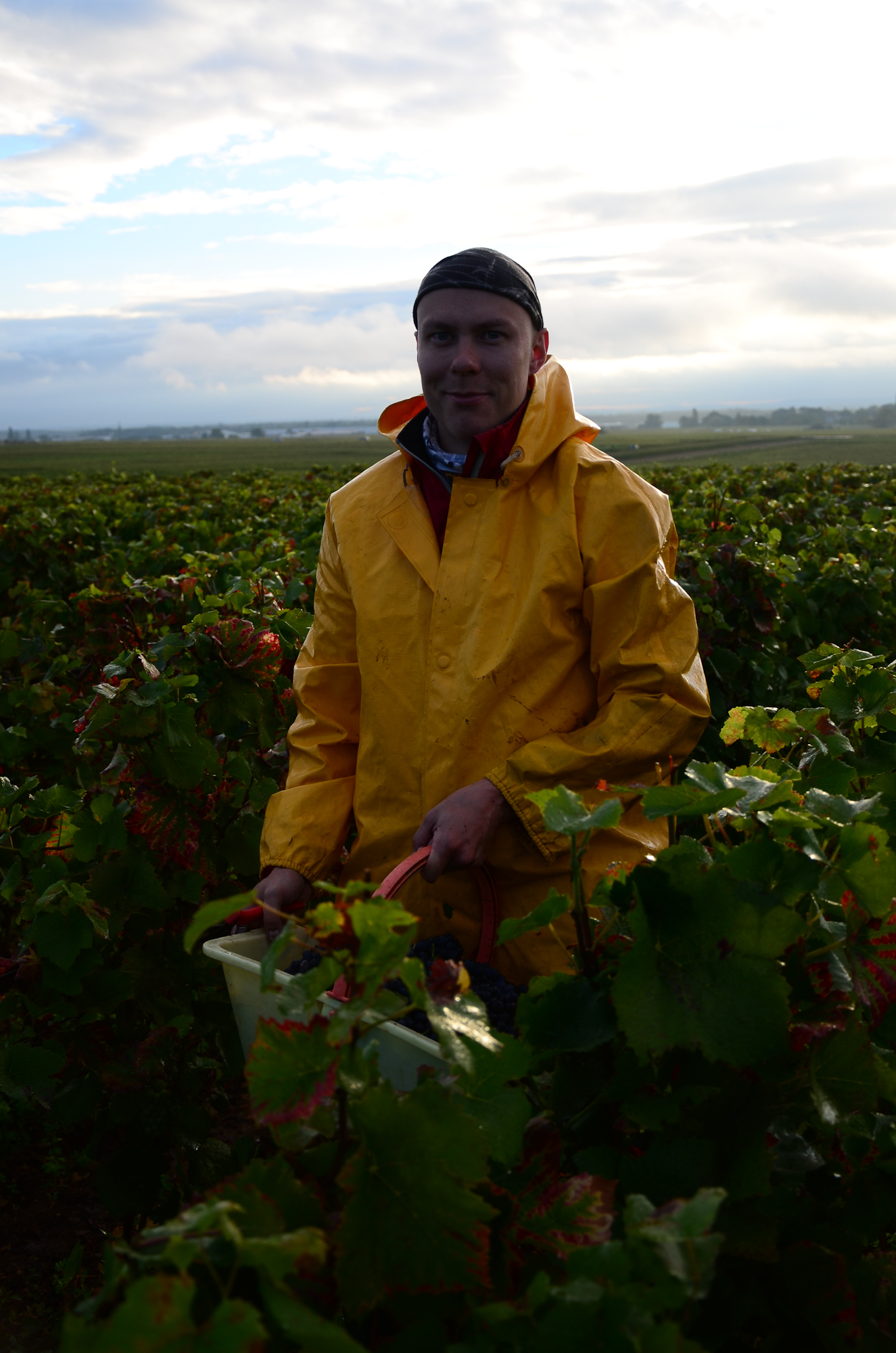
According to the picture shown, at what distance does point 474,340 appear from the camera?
7.15ft

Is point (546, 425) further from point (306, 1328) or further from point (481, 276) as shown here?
point (306, 1328)

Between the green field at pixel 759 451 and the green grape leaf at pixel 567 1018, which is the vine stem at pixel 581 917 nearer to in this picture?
the green grape leaf at pixel 567 1018

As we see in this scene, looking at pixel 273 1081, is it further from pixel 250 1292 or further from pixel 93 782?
pixel 93 782

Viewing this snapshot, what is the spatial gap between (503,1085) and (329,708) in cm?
152

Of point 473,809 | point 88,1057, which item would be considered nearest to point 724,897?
point 473,809

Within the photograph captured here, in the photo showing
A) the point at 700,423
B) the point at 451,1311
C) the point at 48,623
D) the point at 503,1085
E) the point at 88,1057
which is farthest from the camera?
the point at 700,423

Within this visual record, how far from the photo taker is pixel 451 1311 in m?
0.81

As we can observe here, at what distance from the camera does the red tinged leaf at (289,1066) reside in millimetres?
828

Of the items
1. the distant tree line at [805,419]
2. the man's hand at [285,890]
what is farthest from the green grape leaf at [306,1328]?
the distant tree line at [805,419]

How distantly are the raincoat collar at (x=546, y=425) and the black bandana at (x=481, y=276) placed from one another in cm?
17

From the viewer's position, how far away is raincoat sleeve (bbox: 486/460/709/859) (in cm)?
192

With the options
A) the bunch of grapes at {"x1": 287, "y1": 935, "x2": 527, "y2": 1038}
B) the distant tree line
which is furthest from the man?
the distant tree line

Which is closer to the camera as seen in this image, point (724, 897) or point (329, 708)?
point (724, 897)

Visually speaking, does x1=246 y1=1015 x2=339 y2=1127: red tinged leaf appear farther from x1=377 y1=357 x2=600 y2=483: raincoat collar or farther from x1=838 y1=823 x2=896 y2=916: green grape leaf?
x1=377 y1=357 x2=600 y2=483: raincoat collar
